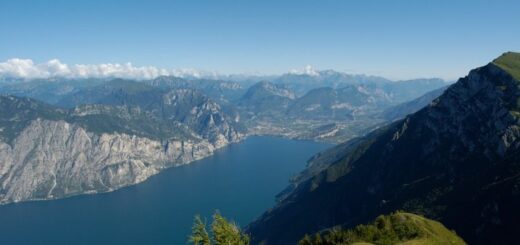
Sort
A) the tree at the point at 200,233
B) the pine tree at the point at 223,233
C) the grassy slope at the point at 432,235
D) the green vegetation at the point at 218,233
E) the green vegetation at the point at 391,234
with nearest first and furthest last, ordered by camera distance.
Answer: the green vegetation at the point at 218,233, the pine tree at the point at 223,233, the tree at the point at 200,233, the green vegetation at the point at 391,234, the grassy slope at the point at 432,235

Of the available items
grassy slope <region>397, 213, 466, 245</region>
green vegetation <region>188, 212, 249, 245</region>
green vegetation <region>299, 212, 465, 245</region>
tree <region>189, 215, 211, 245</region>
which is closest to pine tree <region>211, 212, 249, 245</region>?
green vegetation <region>188, 212, 249, 245</region>

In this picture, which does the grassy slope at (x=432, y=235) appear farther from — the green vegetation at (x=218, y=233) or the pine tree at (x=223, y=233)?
the green vegetation at (x=218, y=233)

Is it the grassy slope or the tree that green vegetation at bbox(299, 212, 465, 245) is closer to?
the grassy slope

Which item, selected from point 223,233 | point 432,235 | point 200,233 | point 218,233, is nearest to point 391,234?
point 432,235

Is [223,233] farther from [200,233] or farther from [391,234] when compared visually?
[391,234]

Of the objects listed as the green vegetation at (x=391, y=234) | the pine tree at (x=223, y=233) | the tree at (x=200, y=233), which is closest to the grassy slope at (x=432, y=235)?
the green vegetation at (x=391, y=234)

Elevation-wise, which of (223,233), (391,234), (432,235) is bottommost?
(432,235)

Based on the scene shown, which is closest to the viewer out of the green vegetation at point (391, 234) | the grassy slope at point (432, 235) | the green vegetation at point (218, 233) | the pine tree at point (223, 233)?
the green vegetation at point (218, 233)

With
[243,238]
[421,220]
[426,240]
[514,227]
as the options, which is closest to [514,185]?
[514,227]
